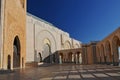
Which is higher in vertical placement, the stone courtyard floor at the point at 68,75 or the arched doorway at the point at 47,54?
the arched doorway at the point at 47,54

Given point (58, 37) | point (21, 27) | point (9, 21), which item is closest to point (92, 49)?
point (58, 37)

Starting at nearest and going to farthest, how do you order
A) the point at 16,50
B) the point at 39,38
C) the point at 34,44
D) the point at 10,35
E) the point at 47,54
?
the point at 10,35 → the point at 16,50 → the point at 34,44 → the point at 39,38 → the point at 47,54

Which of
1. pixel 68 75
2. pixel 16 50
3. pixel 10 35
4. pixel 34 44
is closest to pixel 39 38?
pixel 34 44

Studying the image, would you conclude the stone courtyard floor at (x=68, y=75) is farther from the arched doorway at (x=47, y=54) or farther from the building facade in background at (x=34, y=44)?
the arched doorway at (x=47, y=54)

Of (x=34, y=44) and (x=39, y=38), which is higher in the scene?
(x=39, y=38)

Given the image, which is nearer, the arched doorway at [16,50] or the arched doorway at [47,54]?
the arched doorway at [16,50]

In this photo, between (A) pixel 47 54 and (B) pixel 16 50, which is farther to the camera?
(A) pixel 47 54

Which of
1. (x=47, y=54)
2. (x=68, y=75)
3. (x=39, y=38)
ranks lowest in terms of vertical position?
(x=68, y=75)

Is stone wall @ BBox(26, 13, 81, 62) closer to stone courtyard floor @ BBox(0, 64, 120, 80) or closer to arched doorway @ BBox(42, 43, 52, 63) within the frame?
arched doorway @ BBox(42, 43, 52, 63)

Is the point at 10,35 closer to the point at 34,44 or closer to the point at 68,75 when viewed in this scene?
the point at 68,75

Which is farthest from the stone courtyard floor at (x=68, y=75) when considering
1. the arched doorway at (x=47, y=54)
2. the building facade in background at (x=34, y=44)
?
the arched doorway at (x=47, y=54)

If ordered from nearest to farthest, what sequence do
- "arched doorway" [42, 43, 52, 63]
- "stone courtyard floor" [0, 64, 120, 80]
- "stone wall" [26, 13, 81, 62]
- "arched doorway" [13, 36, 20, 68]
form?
"stone courtyard floor" [0, 64, 120, 80], "arched doorway" [13, 36, 20, 68], "stone wall" [26, 13, 81, 62], "arched doorway" [42, 43, 52, 63]

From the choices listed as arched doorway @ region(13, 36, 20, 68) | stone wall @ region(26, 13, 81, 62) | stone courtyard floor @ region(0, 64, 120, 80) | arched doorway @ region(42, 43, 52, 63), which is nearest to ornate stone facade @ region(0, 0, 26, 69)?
arched doorway @ region(13, 36, 20, 68)

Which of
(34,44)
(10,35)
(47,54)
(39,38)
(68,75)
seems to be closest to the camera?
(68,75)
